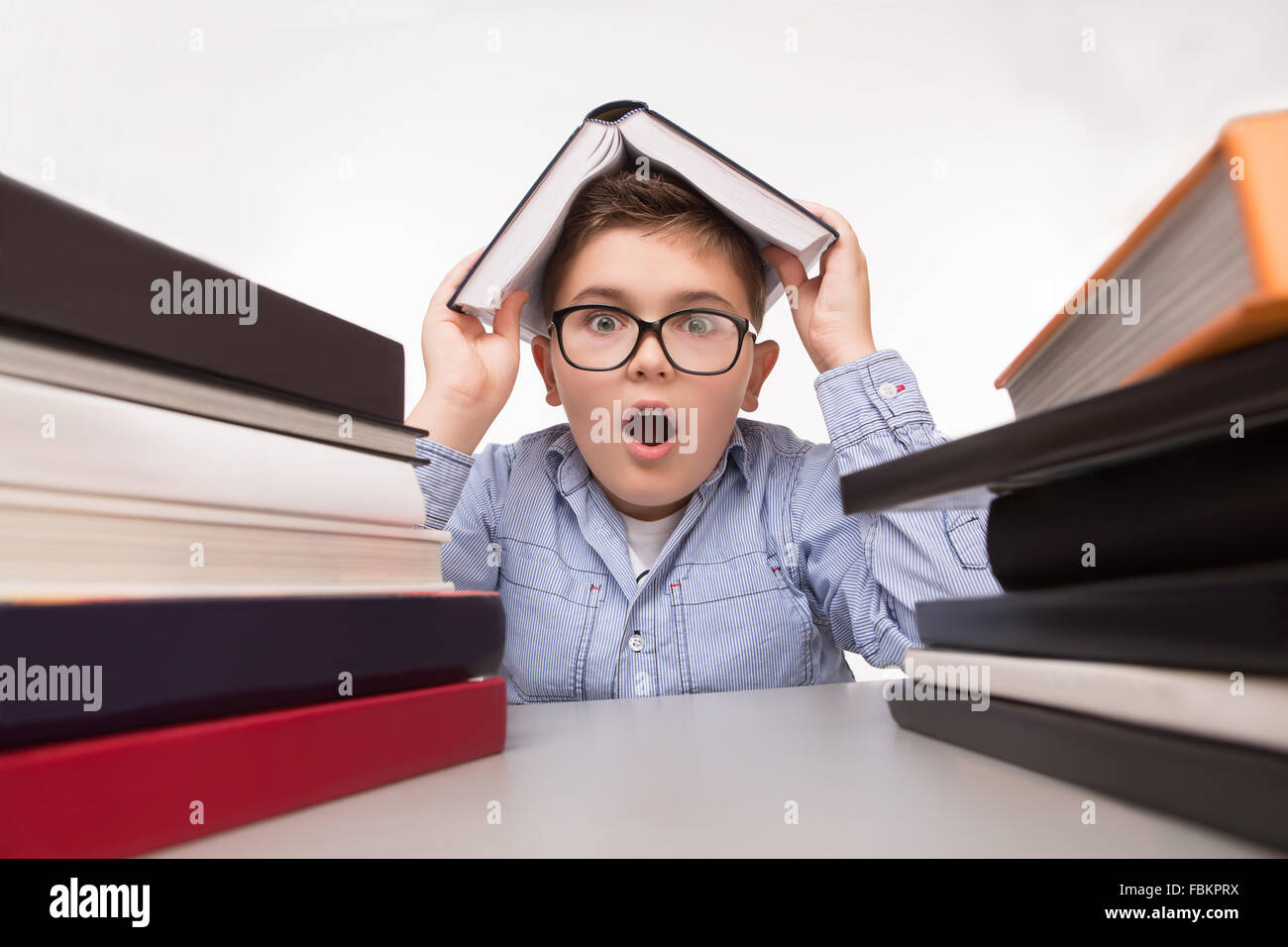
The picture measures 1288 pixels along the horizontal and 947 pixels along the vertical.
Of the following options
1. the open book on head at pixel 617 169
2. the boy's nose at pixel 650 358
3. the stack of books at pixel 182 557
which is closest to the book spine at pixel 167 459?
the stack of books at pixel 182 557

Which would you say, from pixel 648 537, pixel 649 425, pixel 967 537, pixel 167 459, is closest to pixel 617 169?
pixel 649 425

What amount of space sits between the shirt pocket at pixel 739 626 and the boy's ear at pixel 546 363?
34 centimetres

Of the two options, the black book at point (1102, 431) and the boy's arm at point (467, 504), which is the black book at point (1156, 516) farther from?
the boy's arm at point (467, 504)

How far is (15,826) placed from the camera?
0.85 ft

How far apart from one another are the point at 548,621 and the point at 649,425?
367 millimetres

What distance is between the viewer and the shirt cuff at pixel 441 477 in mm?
1090

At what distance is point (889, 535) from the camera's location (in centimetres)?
112

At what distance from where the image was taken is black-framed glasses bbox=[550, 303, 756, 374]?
1069 millimetres

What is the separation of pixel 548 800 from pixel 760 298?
991 millimetres

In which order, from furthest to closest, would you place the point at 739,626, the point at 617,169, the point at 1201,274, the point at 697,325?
the point at 739,626
the point at 697,325
the point at 617,169
the point at 1201,274

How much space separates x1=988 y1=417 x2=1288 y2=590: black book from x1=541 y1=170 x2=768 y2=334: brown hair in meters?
0.77

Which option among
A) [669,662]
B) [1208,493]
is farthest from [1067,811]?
[669,662]

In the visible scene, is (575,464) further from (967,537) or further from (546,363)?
(967,537)
